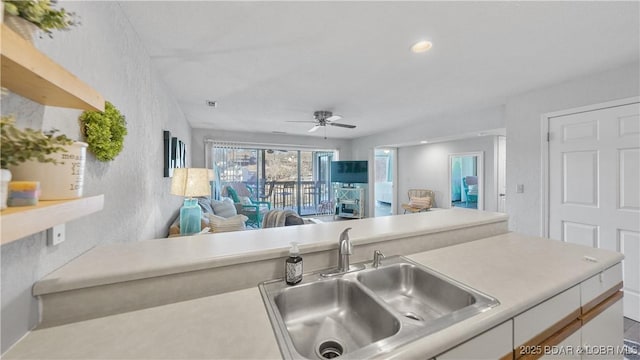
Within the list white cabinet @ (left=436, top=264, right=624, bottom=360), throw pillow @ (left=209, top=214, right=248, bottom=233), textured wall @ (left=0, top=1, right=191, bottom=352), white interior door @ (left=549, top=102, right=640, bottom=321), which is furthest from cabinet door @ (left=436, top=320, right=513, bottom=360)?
white interior door @ (left=549, top=102, right=640, bottom=321)

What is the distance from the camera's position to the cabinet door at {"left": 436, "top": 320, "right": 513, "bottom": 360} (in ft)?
2.42

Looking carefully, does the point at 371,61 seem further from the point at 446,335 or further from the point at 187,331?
the point at 187,331

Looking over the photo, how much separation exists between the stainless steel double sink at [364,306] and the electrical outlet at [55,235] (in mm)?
684

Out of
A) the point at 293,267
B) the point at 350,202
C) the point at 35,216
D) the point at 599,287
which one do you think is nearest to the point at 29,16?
the point at 35,216

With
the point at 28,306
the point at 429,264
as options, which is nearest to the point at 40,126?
the point at 28,306

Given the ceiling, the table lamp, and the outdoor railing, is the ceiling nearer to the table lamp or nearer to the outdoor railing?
the table lamp

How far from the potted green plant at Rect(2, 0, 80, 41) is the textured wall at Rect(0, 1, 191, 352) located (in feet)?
0.67

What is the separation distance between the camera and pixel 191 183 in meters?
1.91

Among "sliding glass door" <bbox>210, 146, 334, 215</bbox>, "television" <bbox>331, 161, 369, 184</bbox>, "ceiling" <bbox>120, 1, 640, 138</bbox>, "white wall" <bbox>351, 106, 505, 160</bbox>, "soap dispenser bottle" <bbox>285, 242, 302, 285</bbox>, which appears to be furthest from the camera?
"television" <bbox>331, 161, 369, 184</bbox>

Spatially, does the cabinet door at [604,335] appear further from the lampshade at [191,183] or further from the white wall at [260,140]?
the white wall at [260,140]

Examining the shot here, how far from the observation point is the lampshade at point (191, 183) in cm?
191

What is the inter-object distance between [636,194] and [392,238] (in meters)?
2.51

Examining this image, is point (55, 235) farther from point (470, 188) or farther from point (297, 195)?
point (470, 188)

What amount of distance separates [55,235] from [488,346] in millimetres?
1446
